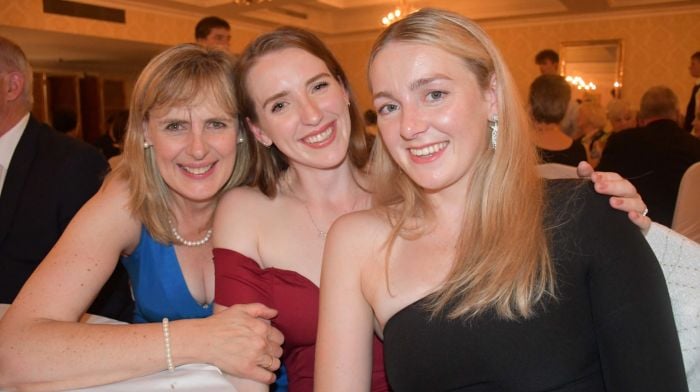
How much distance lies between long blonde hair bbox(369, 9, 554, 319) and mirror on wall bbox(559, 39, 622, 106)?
7922 millimetres

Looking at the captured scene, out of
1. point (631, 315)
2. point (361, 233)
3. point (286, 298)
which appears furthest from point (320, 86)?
point (631, 315)

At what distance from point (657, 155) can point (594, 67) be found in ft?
16.9

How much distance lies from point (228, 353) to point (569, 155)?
3.29 metres

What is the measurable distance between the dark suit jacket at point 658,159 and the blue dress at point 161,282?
10.4 ft

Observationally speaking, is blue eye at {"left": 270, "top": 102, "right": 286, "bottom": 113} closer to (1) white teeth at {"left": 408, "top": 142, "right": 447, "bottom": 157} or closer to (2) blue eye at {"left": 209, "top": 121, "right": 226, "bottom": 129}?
(2) blue eye at {"left": 209, "top": 121, "right": 226, "bottom": 129}

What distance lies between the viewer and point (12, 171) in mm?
2367

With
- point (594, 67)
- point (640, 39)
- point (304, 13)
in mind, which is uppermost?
point (304, 13)

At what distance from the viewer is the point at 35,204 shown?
7.64ft

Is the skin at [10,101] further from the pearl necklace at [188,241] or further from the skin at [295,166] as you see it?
the skin at [295,166]

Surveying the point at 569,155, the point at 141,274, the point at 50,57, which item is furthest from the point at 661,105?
the point at 50,57

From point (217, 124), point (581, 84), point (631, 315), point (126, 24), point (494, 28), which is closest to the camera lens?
point (631, 315)

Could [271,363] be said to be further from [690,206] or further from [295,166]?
[690,206]

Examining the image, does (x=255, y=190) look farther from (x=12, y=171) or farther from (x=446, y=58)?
(x=12, y=171)

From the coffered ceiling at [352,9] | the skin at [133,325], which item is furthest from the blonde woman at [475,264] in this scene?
the coffered ceiling at [352,9]
